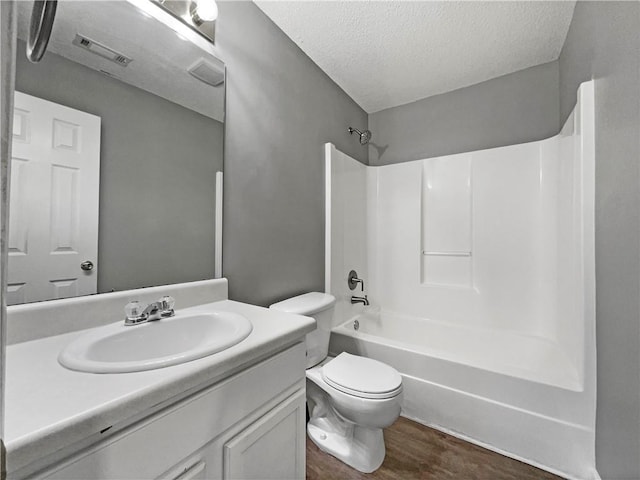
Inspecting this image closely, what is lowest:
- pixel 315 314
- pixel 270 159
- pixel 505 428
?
pixel 505 428

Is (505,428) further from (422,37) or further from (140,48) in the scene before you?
(140,48)

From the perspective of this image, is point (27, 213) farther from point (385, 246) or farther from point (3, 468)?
point (385, 246)

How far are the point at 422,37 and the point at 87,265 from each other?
2.14 m

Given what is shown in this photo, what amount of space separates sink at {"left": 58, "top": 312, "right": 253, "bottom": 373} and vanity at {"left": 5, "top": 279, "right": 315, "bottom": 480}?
2cm

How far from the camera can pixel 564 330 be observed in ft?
5.54

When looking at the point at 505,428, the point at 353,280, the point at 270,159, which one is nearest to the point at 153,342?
the point at 270,159

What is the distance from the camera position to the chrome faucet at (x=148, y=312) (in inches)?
34.4

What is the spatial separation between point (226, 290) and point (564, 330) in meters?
2.06

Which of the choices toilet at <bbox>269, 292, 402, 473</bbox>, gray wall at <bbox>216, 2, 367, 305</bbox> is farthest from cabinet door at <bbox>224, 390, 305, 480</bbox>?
gray wall at <bbox>216, 2, 367, 305</bbox>

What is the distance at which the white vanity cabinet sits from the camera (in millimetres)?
498

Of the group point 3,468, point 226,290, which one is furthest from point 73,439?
point 226,290

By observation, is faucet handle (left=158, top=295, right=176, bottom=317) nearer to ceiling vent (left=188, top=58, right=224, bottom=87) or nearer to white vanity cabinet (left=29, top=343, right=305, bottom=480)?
white vanity cabinet (left=29, top=343, right=305, bottom=480)

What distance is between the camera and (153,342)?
2.92 feet

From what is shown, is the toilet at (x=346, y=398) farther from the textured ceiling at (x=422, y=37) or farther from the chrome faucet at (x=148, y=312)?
the textured ceiling at (x=422, y=37)
